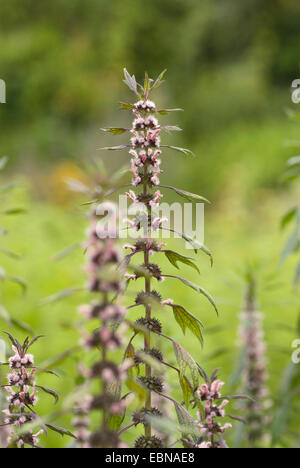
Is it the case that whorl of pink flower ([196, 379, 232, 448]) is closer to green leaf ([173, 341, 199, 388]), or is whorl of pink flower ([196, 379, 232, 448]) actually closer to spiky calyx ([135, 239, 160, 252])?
green leaf ([173, 341, 199, 388])

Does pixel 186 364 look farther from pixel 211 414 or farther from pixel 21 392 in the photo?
pixel 21 392

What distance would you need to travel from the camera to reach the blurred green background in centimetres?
328

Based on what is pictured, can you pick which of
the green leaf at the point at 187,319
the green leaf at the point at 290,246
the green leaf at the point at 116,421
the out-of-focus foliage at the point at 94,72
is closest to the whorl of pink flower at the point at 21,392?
the green leaf at the point at 116,421

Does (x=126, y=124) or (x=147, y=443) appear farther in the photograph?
(x=126, y=124)

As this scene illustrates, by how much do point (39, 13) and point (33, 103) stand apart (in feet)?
2.70

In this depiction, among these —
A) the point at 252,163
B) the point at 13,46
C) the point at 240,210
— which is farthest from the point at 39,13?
the point at 252,163

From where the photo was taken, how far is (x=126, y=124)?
6242 millimetres

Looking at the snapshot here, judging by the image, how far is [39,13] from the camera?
5.25m

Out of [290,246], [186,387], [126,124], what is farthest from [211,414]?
[126,124]

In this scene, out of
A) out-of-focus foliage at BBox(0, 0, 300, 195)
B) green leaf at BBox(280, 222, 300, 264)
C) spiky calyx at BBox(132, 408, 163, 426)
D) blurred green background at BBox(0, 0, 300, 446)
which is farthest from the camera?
out-of-focus foliage at BBox(0, 0, 300, 195)

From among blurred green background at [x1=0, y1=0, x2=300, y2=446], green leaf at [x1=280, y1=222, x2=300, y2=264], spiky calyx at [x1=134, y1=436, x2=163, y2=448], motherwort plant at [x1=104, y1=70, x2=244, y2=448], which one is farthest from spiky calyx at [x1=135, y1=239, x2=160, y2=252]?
blurred green background at [x1=0, y1=0, x2=300, y2=446]

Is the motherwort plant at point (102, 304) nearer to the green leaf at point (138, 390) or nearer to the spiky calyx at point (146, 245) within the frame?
the green leaf at point (138, 390)

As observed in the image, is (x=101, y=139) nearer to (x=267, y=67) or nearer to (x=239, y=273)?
(x=267, y=67)
